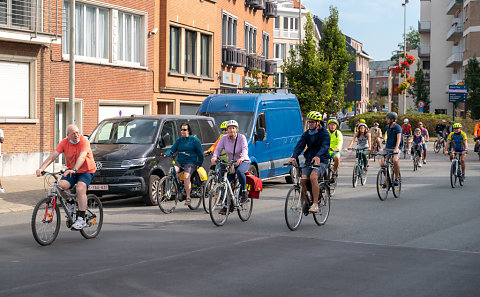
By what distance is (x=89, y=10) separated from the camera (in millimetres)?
25500

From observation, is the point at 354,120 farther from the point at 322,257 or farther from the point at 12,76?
the point at 322,257

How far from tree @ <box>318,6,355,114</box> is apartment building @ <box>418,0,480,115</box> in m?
23.2

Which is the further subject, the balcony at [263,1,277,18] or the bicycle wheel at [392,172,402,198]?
the balcony at [263,1,277,18]

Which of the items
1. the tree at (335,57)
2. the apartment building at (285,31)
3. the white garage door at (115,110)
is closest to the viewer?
the white garage door at (115,110)

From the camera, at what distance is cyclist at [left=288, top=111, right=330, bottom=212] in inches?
443

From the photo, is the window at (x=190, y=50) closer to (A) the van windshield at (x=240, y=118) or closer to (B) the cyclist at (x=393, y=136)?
(A) the van windshield at (x=240, y=118)

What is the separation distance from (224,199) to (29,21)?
42.9 feet

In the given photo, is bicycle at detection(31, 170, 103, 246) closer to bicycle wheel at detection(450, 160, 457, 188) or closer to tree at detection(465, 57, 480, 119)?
bicycle wheel at detection(450, 160, 457, 188)

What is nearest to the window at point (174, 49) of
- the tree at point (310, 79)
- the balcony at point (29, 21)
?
the tree at point (310, 79)

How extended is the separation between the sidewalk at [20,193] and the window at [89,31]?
18.4ft

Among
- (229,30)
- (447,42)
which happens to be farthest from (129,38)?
(447,42)

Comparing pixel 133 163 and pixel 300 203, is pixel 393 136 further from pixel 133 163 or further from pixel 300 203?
pixel 133 163

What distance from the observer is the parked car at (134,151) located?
47.3ft

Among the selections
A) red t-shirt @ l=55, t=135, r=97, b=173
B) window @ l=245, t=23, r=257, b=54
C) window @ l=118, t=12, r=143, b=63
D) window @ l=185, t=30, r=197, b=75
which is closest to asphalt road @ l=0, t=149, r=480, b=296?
red t-shirt @ l=55, t=135, r=97, b=173
